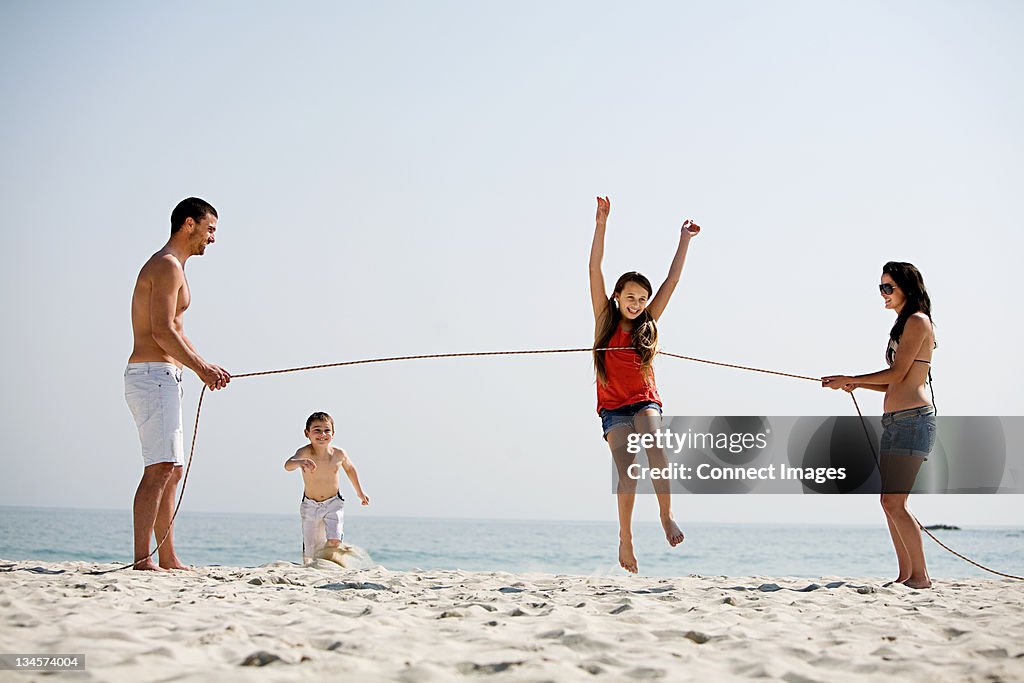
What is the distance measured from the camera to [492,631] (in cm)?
312

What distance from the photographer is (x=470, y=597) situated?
4031 millimetres

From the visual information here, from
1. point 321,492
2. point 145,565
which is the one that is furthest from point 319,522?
point 145,565

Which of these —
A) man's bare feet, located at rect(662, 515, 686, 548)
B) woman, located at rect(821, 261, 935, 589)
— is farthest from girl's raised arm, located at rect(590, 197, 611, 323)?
woman, located at rect(821, 261, 935, 589)

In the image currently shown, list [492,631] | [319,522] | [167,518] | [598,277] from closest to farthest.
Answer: [492,631]
[167,518]
[598,277]
[319,522]

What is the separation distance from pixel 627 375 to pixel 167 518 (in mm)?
Answer: 2724

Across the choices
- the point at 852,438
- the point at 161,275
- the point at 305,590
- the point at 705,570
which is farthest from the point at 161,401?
the point at 705,570

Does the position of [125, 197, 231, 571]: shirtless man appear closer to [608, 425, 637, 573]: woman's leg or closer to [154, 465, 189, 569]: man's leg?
[154, 465, 189, 569]: man's leg

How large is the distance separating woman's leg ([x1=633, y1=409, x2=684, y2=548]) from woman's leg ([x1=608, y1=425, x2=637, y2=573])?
10 centimetres

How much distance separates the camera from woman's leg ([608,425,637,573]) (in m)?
5.14

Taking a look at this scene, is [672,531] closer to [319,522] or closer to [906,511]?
[906,511]

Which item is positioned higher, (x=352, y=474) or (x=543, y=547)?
(x=352, y=474)

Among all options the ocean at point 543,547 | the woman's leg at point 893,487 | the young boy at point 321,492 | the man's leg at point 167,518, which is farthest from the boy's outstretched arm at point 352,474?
the ocean at point 543,547

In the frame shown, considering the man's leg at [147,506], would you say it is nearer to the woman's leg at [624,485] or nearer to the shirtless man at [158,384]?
the shirtless man at [158,384]

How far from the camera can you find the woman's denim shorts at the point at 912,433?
4953 millimetres
